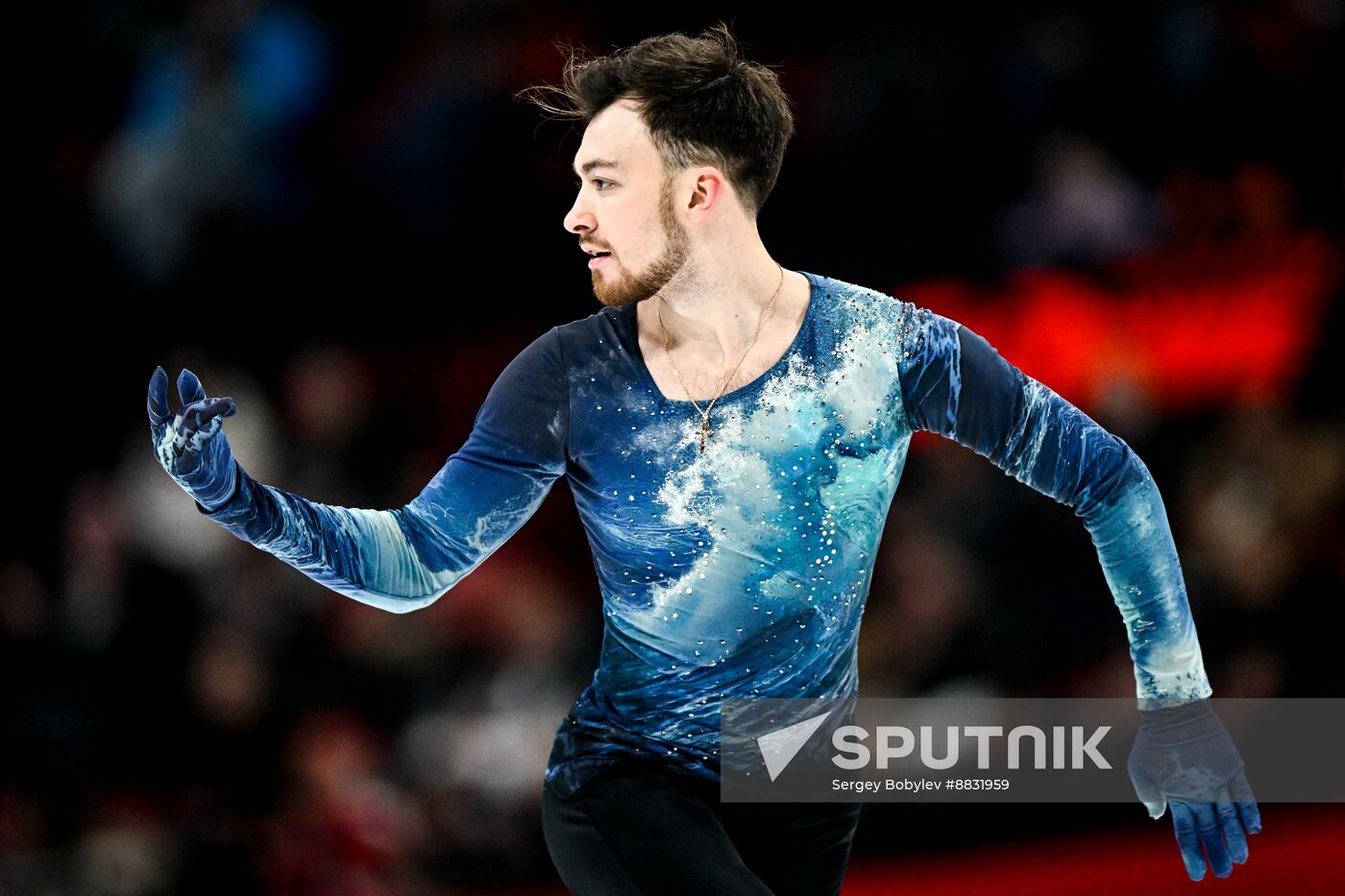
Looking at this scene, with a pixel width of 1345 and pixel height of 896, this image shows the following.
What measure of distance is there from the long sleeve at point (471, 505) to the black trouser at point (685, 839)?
47cm

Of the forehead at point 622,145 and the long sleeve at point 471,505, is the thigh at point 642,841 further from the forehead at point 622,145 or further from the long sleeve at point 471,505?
the forehead at point 622,145

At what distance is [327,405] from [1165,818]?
9.34 ft

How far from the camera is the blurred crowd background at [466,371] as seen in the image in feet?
15.2

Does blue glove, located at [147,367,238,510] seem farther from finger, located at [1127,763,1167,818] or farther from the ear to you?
finger, located at [1127,763,1167,818]

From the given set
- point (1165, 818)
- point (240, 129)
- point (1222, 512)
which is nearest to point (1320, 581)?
point (1222, 512)

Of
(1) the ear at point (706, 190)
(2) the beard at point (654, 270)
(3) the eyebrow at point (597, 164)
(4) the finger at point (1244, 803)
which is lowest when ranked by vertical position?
(4) the finger at point (1244, 803)

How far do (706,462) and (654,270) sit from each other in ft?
1.18

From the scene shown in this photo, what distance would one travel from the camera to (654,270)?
2.83 m

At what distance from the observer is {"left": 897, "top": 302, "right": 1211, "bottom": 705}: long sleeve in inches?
113

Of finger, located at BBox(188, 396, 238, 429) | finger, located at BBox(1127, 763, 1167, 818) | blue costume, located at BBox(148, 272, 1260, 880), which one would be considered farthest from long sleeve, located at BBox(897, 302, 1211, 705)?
finger, located at BBox(188, 396, 238, 429)

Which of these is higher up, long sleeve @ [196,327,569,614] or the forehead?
the forehead

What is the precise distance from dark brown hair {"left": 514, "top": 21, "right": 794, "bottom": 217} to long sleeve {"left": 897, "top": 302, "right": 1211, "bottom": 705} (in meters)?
0.40

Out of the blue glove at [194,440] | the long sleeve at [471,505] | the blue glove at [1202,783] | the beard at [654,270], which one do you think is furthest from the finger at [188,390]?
the blue glove at [1202,783]

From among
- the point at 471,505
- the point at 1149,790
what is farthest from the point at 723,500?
the point at 1149,790
